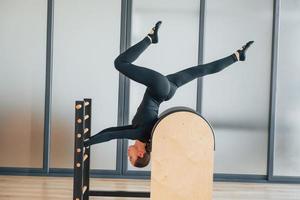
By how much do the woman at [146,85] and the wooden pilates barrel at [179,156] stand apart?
8.0 inches

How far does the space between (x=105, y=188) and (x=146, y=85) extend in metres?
1.37

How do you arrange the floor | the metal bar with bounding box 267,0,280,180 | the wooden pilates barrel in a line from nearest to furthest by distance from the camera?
1. the wooden pilates barrel
2. the floor
3. the metal bar with bounding box 267,0,280,180

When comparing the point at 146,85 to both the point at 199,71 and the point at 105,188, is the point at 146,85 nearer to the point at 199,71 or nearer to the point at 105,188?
the point at 199,71

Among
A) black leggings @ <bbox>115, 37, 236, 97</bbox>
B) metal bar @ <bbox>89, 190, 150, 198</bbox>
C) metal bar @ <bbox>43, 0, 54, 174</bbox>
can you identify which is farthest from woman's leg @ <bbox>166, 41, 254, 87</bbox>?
metal bar @ <bbox>43, 0, 54, 174</bbox>

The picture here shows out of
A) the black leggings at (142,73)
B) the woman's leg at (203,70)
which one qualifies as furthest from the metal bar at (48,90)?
the woman's leg at (203,70)

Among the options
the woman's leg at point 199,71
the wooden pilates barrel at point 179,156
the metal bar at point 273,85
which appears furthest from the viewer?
the metal bar at point 273,85

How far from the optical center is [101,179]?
398 centimetres

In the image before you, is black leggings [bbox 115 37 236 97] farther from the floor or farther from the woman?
the floor

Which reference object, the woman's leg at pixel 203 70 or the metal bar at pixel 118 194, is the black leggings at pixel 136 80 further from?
the metal bar at pixel 118 194

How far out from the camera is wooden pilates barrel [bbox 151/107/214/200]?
2.49 metres

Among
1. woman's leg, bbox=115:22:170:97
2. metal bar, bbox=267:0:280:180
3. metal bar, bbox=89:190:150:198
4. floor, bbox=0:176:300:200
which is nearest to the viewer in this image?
woman's leg, bbox=115:22:170:97

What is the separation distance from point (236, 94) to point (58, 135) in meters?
1.80

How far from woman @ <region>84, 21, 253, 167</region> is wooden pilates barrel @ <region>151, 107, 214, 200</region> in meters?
0.20

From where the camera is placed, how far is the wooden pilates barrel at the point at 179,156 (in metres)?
2.49
